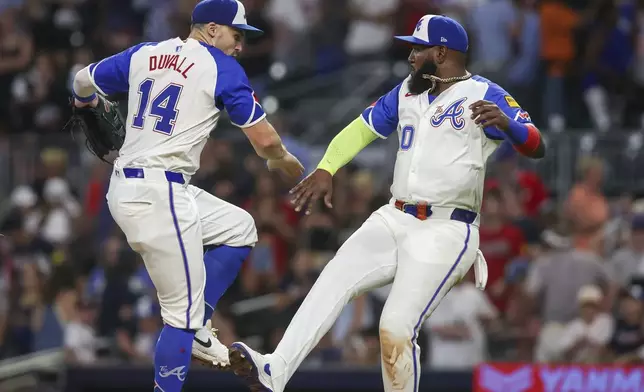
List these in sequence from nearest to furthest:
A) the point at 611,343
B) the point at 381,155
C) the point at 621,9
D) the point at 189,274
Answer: the point at 189,274
the point at 611,343
the point at 381,155
the point at 621,9

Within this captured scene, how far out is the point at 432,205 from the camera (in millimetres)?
8516

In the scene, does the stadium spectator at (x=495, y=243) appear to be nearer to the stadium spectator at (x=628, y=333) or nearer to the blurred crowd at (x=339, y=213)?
the blurred crowd at (x=339, y=213)

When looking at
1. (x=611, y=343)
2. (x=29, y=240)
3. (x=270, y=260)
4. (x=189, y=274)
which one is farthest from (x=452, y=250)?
(x=29, y=240)

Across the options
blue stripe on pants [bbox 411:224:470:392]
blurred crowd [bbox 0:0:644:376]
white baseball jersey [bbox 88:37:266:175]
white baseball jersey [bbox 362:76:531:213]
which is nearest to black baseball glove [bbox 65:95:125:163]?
white baseball jersey [bbox 88:37:266:175]

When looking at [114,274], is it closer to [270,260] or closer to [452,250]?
[270,260]

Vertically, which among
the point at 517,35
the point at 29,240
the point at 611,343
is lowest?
the point at 29,240

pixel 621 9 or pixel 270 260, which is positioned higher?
pixel 621 9

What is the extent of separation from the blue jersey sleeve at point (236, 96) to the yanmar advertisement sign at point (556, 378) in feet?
13.4

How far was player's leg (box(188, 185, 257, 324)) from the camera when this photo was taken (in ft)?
27.6

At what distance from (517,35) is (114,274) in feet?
16.4

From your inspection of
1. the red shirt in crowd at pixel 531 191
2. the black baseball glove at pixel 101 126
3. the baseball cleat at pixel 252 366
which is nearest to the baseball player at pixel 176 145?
the baseball cleat at pixel 252 366

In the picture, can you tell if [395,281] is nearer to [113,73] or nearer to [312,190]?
[312,190]

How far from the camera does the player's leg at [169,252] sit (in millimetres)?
8070

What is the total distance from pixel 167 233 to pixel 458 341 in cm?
467
